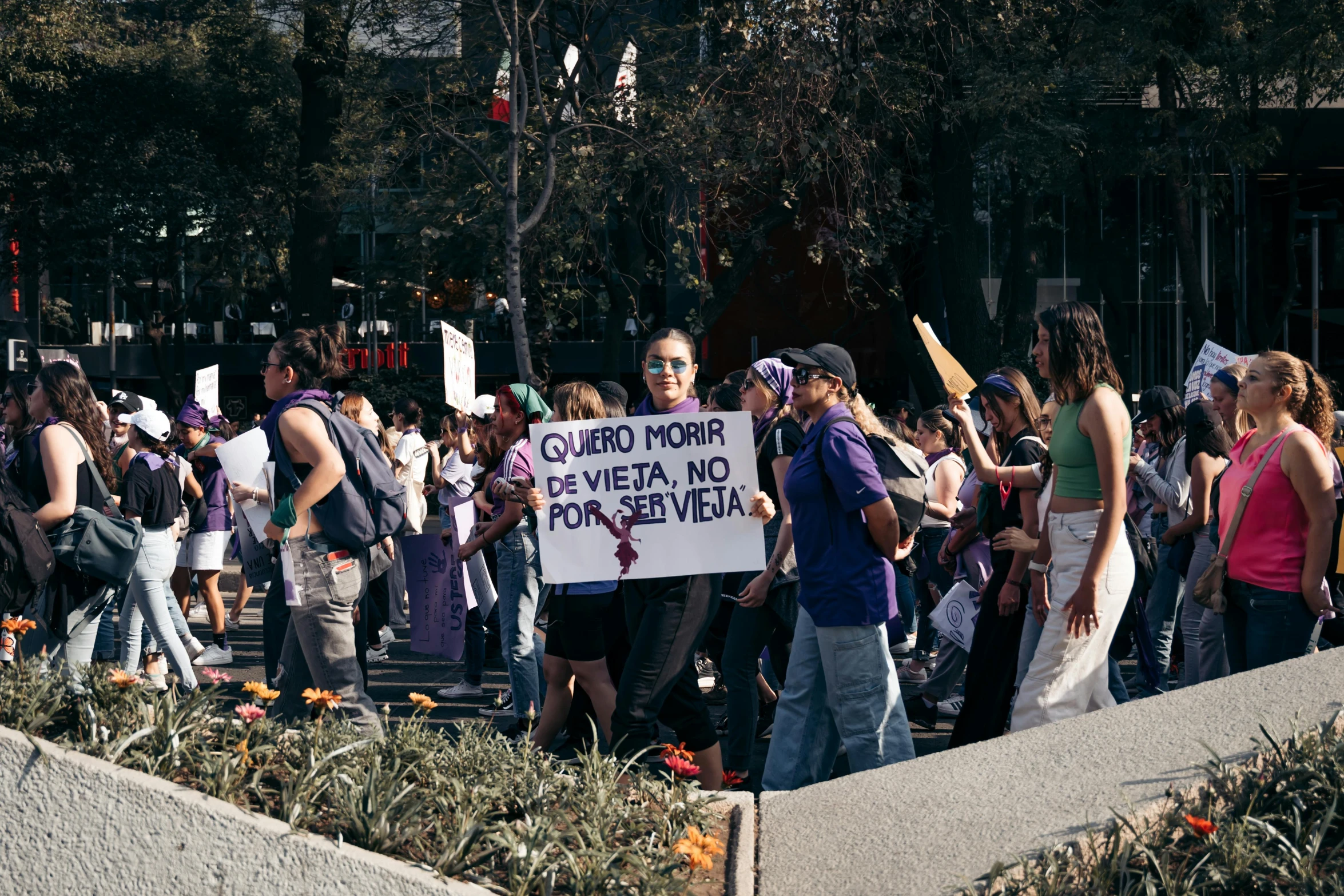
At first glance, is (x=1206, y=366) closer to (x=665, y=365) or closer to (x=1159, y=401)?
(x=1159, y=401)

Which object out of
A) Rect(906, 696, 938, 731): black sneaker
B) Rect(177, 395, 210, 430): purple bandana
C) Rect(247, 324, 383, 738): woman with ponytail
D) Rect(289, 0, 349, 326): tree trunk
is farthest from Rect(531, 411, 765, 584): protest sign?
Rect(289, 0, 349, 326): tree trunk

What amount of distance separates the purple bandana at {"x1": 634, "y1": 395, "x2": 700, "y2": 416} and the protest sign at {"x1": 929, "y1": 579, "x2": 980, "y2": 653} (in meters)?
1.90

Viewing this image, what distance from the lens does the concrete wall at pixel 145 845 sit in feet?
10.5

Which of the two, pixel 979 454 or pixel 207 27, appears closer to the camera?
pixel 979 454

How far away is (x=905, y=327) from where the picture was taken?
26109mm

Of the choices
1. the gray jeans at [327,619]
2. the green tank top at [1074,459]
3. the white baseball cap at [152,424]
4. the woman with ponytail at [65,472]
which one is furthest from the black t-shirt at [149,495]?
the green tank top at [1074,459]

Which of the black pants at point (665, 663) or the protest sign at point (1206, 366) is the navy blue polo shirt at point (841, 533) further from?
the protest sign at point (1206, 366)

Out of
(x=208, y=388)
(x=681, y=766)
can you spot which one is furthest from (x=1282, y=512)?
(x=208, y=388)

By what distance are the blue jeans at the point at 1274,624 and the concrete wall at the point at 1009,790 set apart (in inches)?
32.4

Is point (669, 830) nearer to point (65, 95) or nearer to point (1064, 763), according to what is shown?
point (1064, 763)

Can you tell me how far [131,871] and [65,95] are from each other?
88.0 ft

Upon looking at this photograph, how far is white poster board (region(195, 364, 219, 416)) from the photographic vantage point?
12148mm

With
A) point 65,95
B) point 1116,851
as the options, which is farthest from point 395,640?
point 65,95

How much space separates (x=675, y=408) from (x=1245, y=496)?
2270 mm
